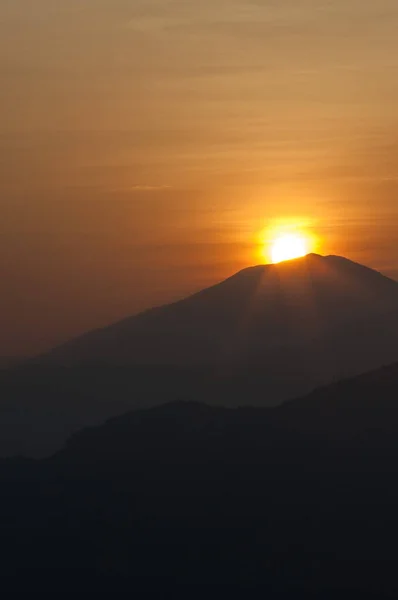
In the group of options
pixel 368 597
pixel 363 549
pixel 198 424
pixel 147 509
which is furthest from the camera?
pixel 198 424

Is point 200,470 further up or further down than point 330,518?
further up

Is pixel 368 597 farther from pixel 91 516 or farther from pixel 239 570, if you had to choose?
pixel 91 516

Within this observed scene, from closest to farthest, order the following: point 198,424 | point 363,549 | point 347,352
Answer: point 363,549
point 198,424
point 347,352

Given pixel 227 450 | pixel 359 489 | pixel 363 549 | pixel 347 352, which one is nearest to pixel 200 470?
pixel 227 450

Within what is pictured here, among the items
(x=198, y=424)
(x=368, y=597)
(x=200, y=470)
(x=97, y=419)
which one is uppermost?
(x=97, y=419)

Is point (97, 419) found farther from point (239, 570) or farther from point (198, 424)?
point (239, 570)

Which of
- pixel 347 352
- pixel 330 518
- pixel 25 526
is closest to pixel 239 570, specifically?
pixel 330 518

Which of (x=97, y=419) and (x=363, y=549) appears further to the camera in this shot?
(x=97, y=419)
